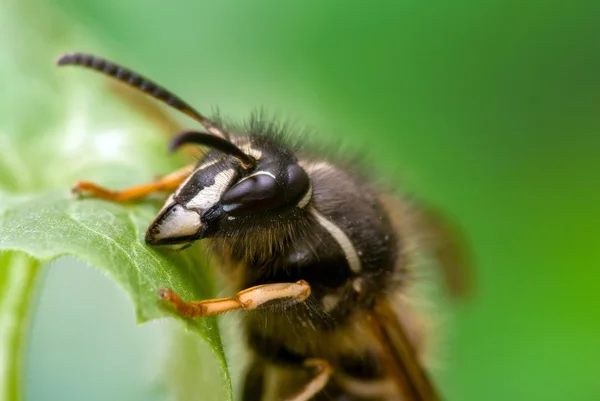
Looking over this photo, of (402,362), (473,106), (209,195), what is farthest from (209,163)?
(473,106)

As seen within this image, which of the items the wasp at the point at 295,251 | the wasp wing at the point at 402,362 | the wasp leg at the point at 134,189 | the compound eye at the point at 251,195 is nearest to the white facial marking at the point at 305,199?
the wasp at the point at 295,251

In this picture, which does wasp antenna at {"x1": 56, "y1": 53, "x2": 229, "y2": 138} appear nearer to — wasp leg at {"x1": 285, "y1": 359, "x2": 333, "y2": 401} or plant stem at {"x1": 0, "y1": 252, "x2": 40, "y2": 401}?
plant stem at {"x1": 0, "y1": 252, "x2": 40, "y2": 401}

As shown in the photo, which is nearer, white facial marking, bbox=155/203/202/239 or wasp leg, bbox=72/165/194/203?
white facial marking, bbox=155/203/202/239

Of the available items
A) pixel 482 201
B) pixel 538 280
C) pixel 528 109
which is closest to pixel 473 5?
pixel 528 109

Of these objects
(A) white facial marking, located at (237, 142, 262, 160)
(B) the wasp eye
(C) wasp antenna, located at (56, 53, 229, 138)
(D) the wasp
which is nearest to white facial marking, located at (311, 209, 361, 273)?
(D) the wasp

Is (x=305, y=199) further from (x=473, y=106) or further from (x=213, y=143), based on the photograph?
(x=473, y=106)

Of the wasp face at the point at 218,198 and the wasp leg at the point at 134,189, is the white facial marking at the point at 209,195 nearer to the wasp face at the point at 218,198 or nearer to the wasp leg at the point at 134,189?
the wasp face at the point at 218,198
